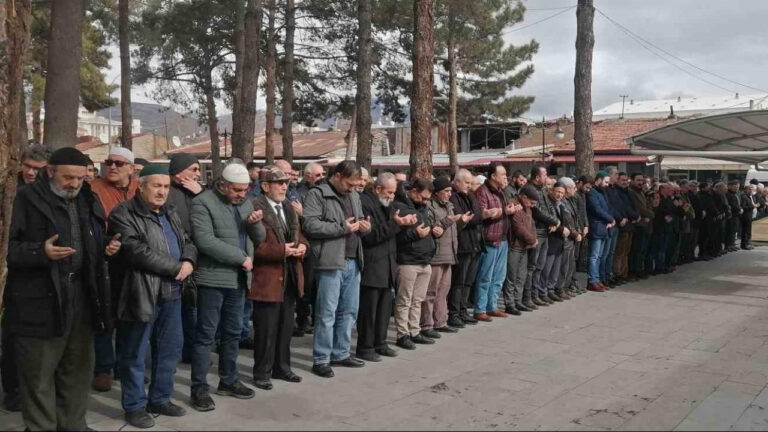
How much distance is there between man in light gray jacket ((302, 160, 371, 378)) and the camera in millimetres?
6035

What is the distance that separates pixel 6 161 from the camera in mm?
5859

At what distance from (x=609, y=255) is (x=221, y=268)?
26.4 ft

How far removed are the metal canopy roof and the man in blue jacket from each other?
2136 millimetres

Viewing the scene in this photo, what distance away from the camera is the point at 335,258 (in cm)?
606

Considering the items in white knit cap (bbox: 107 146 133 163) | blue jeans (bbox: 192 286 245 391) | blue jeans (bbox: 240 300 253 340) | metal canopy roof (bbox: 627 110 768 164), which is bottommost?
blue jeans (bbox: 240 300 253 340)

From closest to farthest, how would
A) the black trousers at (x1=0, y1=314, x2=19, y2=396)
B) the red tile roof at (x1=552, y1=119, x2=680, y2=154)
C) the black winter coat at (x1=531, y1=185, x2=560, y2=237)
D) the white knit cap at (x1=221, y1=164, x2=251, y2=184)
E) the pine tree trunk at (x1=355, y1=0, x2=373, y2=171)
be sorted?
the black trousers at (x1=0, y1=314, x2=19, y2=396) → the white knit cap at (x1=221, y1=164, x2=251, y2=184) → the black winter coat at (x1=531, y1=185, x2=560, y2=237) → the pine tree trunk at (x1=355, y1=0, x2=373, y2=171) → the red tile roof at (x1=552, y1=119, x2=680, y2=154)

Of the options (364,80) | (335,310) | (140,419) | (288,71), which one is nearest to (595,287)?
(335,310)

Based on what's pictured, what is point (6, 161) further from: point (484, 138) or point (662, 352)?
point (484, 138)

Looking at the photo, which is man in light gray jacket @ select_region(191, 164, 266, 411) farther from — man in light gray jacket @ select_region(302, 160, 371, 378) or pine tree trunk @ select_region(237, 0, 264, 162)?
pine tree trunk @ select_region(237, 0, 264, 162)

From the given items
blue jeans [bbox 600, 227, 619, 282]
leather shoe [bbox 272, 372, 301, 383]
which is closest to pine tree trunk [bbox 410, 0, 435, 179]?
blue jeans [bbox 600, 227, 619, 282]

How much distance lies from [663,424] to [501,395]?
1.22 metres

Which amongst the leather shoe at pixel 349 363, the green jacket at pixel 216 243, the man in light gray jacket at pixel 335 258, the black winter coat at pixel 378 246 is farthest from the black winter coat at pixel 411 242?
the green jacket at pixel 216 243

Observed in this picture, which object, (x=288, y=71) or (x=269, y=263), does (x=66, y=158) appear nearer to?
(x=269, y=263)

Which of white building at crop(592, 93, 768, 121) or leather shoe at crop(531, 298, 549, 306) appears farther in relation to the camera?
white building at crop(592, 93, 768, 121)
